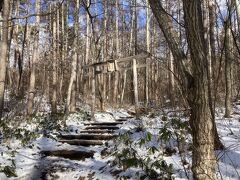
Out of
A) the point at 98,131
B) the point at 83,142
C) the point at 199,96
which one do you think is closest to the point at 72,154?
the point at 83,142

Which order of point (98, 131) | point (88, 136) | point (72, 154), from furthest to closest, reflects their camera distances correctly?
point (98, 131)
point (88, 136)
point (72, 154)

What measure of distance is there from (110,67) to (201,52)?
31.4 feet

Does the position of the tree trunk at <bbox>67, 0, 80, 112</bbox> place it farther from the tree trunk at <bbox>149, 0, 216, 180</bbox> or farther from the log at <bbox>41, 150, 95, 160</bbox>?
the tree trunk at <bbox>149, 0, 216, 180</bbox>

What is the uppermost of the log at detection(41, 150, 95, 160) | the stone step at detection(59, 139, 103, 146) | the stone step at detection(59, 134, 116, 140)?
the stone step at detection(59, 134, 116, 140)

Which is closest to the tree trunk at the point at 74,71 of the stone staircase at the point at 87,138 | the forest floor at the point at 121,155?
the stone staircase at the point at 87,138

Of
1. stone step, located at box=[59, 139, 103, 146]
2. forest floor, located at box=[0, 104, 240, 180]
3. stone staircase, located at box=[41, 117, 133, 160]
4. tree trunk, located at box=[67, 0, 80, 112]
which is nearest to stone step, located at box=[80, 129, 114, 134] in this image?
stone staircase, located at box=[41, 117, 133, 160]

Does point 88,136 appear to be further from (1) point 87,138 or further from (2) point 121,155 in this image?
(2) point 121,155

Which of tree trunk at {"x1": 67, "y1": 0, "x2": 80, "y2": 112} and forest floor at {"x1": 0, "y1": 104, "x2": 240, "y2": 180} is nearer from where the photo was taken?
forest floor at {"x1": 0, "y1": 104, "x2": 240, "y2": 180}

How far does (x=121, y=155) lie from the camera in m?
5.47

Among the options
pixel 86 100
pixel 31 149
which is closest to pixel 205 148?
pixel 31 149

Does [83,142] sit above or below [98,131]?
below

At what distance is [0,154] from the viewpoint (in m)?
6.48

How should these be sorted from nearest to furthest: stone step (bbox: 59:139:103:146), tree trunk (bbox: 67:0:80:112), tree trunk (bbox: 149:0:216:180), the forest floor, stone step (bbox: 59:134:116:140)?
1. tree trunk (bbox: 149:0:216:180)
2. the forest floor
3. stone step (bbox: 59:139:103:146)
4. stone step (bbox: 59:134:116:140)
5. tree trunk (bbox: 67:0:80:112)

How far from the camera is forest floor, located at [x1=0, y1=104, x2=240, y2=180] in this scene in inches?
184
